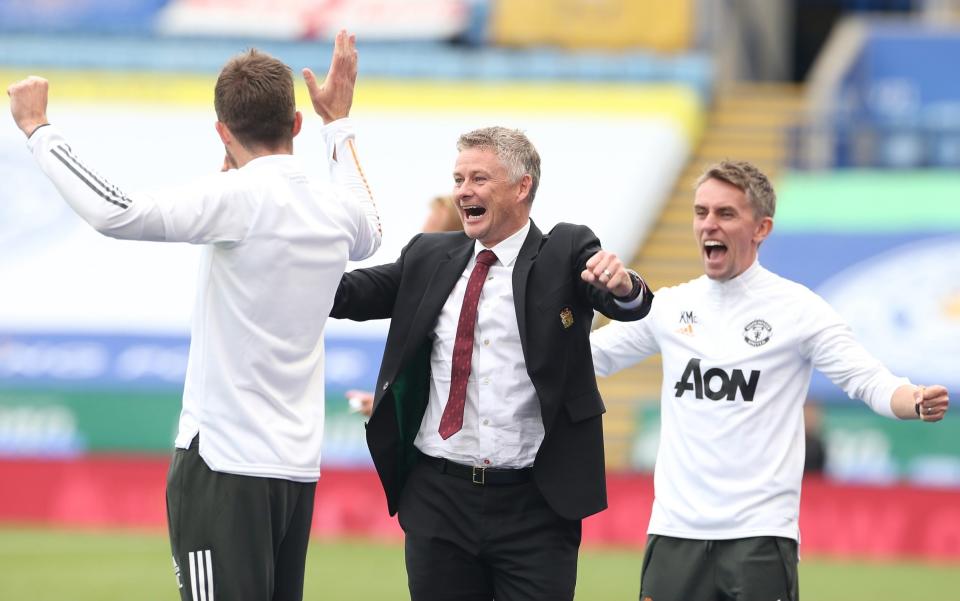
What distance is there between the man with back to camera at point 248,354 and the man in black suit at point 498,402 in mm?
552

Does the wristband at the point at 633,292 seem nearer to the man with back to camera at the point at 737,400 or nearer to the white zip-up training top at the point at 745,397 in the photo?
the man with back to camera at the point at 737,400

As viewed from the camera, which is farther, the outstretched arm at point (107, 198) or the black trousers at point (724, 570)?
the black trousers at point (724, 570)

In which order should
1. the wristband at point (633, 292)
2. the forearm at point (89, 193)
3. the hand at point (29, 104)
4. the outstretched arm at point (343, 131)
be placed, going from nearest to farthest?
the forearm at point (89, 193)
the hand at point (29, 104)
the wristband at point (633, 292)
the outstretched arm at point (343, 131)

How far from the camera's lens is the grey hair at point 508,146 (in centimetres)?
521

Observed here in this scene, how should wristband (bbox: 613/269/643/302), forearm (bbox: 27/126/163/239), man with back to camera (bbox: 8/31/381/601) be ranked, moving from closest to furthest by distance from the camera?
forearm (bbox: 27/126/163/239) < man with back to camera (bbox: 8/31/381/601) < wristband (bbox: 613/269/643/302)

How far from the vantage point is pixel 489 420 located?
5172 millimetres

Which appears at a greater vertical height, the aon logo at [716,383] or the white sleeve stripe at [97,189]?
the white sleeve stripe at [97,189]

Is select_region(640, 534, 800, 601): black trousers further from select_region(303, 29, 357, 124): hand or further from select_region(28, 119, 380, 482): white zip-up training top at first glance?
select_region(303, 29, 357, 124): hand

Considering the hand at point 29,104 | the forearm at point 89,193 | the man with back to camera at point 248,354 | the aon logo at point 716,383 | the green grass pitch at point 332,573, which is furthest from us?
the green grass pitch at point 332,573

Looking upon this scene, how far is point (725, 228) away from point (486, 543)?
1.35m

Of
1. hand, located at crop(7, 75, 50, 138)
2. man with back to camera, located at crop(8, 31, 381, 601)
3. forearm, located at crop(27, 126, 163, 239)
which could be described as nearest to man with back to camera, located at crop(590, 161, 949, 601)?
man with back to camera, located at crop(8, 31, 381, 601)

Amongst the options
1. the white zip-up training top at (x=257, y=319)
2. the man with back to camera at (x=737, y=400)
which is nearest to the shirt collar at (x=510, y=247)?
the man with back to camera at (x=737, y=400)

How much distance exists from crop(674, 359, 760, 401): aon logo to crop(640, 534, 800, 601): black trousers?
0.48 m

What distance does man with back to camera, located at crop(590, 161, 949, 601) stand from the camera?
17.5ft
